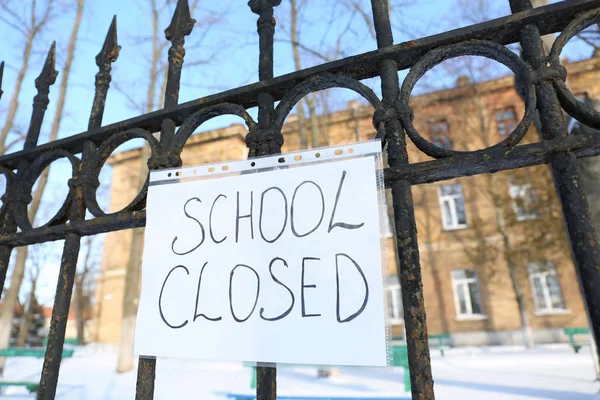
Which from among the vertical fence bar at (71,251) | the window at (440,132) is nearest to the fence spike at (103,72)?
the vertical fence bar at (71,251)

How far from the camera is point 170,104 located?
4.42 feet

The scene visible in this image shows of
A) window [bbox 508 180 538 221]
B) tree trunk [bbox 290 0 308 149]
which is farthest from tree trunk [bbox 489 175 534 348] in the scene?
tree trunk [bbox 290 0 308 149]

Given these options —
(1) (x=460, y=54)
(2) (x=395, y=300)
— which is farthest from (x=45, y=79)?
(2) (x=395, y=300)

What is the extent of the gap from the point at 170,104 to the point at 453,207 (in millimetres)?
16192

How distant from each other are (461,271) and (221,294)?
52.1 feet

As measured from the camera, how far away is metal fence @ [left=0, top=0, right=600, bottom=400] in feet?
A: 2.89

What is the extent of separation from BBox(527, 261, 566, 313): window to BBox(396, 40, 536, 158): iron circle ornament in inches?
597

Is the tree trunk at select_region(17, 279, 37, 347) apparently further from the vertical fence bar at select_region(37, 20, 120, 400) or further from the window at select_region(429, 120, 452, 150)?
the vertical fence bar at select_region(37, 20, 120, 400)

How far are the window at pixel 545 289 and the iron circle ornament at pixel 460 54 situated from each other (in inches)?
597

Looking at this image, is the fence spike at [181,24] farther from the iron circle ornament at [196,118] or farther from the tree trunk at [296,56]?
the tree trunk at [296,56]

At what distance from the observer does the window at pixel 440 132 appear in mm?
13939

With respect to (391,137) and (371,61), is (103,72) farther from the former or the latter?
(391,137)

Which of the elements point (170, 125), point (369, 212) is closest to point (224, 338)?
point (369, 212)

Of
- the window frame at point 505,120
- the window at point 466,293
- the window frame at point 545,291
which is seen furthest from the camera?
the window frame at point 505,120
